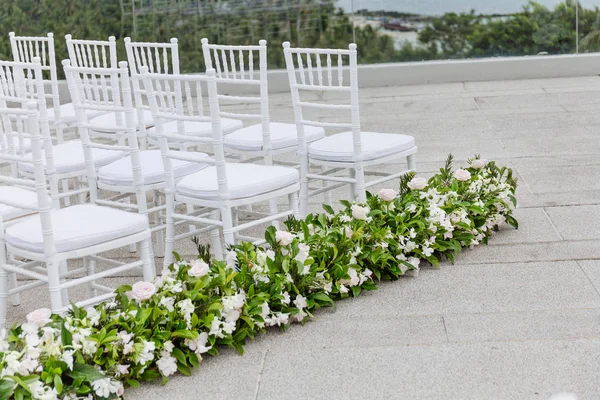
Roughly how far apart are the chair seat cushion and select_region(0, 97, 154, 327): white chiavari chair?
3.2 inches

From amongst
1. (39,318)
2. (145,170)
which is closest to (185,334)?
(39,318)

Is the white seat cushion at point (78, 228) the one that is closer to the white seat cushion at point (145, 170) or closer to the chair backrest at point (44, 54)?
the white seat cushion at point (145, 170)

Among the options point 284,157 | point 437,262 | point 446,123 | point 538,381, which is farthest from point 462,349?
point 446,123

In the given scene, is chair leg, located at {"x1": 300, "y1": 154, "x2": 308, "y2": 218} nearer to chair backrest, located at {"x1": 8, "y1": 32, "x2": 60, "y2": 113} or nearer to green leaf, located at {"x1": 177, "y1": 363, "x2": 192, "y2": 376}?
chair backrest, located at {"x1": 8, "y1": 32, "x2": 60, "y2": 113}

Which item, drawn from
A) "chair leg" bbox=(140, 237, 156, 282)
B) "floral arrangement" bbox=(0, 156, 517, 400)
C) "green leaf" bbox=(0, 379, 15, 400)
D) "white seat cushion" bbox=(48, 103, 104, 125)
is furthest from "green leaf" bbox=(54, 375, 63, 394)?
"white seat cushion" bbox=(48, 103, 104, 125)

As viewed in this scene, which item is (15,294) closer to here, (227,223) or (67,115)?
(227,223)

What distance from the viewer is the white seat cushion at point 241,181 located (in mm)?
3889

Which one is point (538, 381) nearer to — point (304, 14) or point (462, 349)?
point (462, 349)

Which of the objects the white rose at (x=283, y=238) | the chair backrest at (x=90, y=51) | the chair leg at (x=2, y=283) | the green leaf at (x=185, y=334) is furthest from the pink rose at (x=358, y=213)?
the chair leg at (x=2, y=283)

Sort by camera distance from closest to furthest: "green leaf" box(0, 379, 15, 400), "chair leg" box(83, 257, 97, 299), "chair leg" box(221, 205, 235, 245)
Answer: "green leaf" box(0, 379, 15, 400) → "chair leg" box(221, 205, 235, 245) → "chair leg" box(83, 257, 97, 299)

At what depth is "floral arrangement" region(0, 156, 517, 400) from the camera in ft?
9.73

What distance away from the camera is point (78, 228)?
3396 mm

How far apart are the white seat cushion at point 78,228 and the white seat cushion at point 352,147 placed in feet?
4.26

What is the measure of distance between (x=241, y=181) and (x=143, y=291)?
2.86 feet
